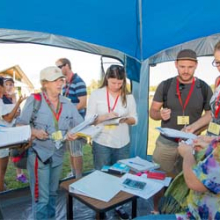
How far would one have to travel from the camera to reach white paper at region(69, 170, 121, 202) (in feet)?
5.09

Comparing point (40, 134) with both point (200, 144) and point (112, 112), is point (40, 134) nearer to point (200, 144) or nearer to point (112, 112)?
point (112, 112)

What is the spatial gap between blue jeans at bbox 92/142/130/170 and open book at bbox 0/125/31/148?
2.58 feet

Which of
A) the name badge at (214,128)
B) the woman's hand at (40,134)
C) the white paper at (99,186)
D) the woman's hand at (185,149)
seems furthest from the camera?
the woman's hand at (40,134)

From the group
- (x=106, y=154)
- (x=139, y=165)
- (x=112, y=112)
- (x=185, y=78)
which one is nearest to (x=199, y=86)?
(x=185, y=78)

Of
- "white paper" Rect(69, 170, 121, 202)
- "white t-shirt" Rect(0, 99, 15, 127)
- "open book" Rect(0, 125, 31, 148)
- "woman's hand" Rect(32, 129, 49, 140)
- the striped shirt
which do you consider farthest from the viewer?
the striped shirt

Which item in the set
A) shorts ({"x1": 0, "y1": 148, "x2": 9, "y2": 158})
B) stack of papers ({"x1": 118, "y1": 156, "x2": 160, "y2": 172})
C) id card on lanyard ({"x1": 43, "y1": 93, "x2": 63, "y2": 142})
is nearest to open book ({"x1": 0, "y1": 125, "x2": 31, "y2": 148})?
id card on lanyard ({"x1": 43, "y1": 93, "x2": 63, "y2": 142})

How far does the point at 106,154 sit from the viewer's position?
2381mm

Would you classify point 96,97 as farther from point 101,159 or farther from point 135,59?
point 135,59

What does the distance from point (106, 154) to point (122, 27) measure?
1542 mm

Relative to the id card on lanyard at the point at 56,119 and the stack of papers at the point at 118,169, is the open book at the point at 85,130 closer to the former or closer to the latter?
the id card on lanyard at the point at 56,119

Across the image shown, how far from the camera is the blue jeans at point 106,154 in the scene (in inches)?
93.7

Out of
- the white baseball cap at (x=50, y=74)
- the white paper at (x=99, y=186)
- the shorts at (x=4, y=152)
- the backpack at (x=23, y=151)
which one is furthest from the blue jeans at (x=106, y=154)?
the shorts at (x=4, y=152)

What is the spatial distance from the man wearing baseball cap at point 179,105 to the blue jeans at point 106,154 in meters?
0.32

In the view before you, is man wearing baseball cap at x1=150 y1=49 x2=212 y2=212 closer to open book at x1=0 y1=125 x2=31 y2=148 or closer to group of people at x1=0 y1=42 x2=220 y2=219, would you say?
group of people at x1=0 y1=42 x2=220 y2=219
